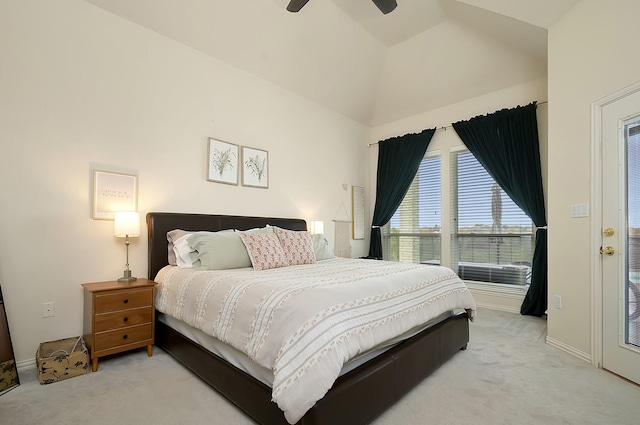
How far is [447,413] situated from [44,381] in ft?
8.97

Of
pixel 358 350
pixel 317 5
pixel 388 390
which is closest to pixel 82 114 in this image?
pixel 317 5

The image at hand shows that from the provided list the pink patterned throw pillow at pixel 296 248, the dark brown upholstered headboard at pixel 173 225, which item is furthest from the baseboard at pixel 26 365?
the pink patterned throw pillow at pixel 296 248

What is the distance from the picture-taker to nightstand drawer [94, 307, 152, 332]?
2.40m

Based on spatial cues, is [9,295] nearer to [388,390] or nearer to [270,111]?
[388,390]

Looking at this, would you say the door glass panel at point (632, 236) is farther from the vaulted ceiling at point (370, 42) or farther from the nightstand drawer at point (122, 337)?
the nightstand drawer at point (122, 337)

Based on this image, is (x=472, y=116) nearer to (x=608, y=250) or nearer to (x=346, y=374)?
(x=608, y=250)

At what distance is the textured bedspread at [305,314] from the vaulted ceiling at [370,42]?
8.64 feet

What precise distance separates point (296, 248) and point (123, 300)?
158 centimetres

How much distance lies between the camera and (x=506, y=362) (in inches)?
100

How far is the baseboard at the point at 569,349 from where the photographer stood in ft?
8.47

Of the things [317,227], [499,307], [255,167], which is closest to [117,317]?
[255,167]

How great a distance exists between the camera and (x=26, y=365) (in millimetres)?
2428

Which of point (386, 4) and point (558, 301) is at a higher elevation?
point (386, 4)

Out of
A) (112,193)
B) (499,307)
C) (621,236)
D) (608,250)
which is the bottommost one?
(499,307)
